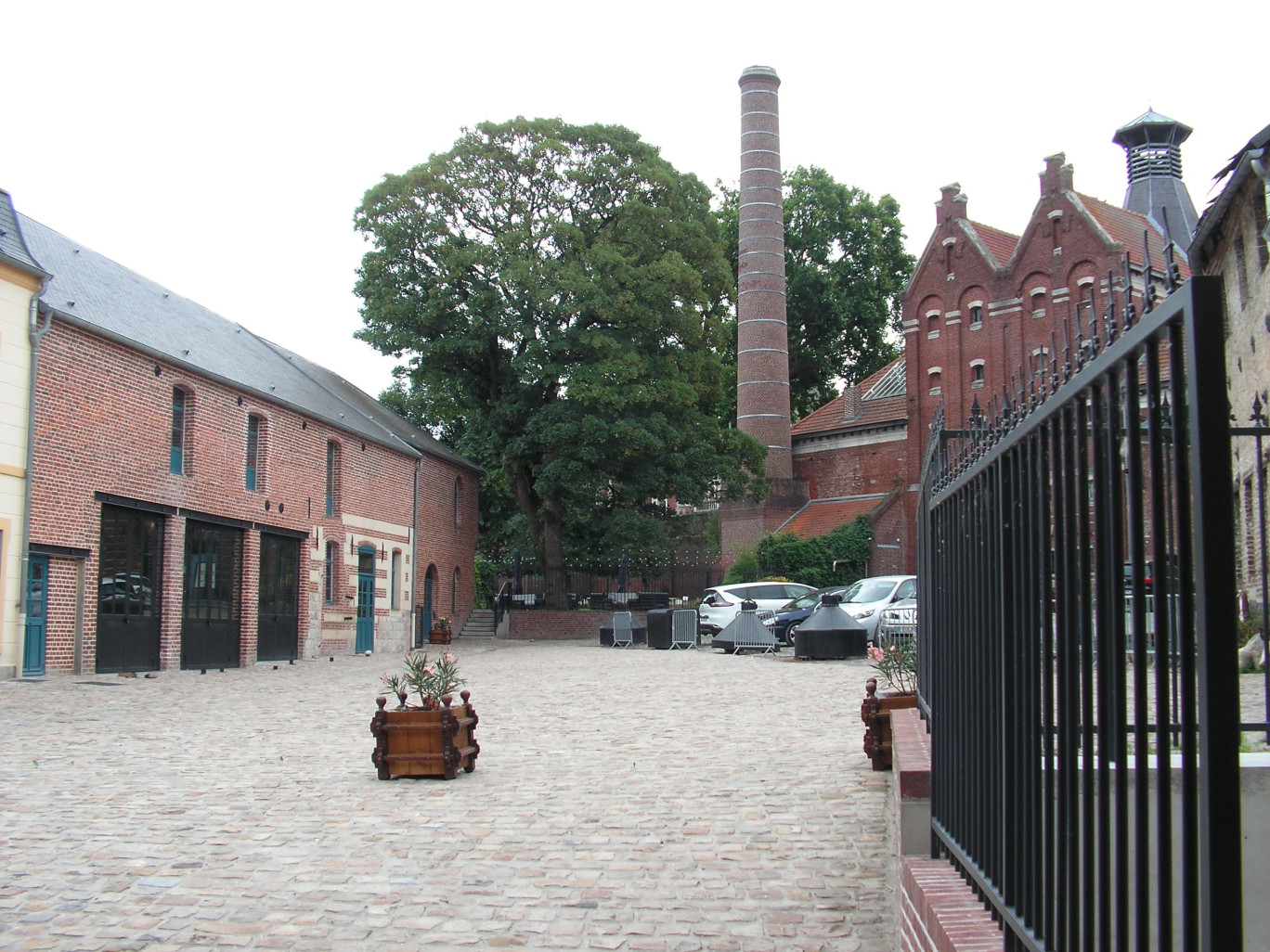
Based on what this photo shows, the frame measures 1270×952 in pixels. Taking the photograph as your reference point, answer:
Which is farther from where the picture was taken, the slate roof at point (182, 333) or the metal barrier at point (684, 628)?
the metal barrier at point (684, 628)

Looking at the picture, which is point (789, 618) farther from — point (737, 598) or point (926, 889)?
point (926, 889)

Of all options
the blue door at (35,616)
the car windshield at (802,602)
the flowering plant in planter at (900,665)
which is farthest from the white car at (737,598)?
the flowering plant in planter at (900,665)

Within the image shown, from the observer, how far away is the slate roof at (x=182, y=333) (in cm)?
2062

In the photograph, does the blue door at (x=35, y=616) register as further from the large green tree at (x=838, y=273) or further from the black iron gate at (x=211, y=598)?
the large green tree at (x=838, y=273)

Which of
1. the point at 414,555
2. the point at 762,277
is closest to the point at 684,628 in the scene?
the point at 414,555

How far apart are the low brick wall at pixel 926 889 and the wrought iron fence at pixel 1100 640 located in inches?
3.6

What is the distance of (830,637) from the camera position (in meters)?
21.5

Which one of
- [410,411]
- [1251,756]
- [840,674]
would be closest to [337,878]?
[1251,756]

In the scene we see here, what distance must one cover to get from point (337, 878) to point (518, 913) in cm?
112

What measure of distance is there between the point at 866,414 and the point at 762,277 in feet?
22.2

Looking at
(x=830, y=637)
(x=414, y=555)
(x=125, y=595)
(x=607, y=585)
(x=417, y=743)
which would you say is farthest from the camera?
(x=607, y=585)

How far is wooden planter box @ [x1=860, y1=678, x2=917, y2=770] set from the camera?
329 inches

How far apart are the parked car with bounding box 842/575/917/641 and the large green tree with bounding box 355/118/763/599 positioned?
8.45 m

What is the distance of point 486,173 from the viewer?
33.4 m
